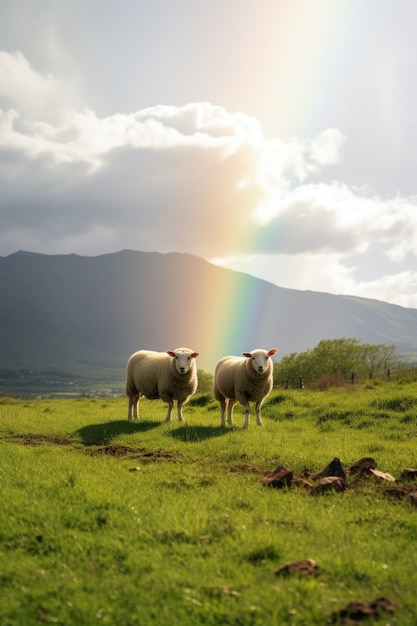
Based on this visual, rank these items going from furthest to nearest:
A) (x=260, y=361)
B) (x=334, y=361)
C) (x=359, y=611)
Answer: (x=334, y=361)
(x=260, y=361)
(x=359, y=611)

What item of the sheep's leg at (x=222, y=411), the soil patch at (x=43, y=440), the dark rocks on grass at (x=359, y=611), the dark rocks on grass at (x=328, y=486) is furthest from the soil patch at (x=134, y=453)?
the dark rocks on grass at (x=359, y=611)

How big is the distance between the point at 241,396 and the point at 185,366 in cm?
277

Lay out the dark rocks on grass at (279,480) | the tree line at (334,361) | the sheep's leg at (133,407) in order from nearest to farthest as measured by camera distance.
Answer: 1. the dark rocks on grass at (279,480)
2. the sheep's leg at (133,407)
3. the tree line at (334,361)

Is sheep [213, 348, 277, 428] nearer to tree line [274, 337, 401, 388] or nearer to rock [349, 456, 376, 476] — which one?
rock [349, 456, 376, 476]

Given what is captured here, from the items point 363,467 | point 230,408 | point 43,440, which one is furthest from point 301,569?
point 230,408

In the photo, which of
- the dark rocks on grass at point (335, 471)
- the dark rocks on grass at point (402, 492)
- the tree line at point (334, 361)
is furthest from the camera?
the tree line at point (334, 361)

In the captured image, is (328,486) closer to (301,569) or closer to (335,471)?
(335,471)

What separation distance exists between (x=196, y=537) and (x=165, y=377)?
608 inches

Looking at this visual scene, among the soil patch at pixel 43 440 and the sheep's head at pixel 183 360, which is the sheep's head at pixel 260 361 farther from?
the soil patch at pixel 43 440

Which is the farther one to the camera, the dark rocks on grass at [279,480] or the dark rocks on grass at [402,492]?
the dark rocks on grass at [279,480]

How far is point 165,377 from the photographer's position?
23391 millimetres

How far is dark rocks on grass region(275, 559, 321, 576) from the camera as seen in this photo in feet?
22.2

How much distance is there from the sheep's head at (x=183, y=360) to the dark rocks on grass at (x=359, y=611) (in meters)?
16.4

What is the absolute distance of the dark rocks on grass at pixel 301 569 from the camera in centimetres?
677
